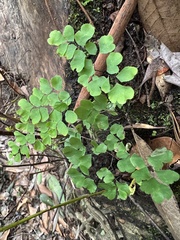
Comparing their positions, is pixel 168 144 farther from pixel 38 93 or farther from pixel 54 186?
pixel 54 186

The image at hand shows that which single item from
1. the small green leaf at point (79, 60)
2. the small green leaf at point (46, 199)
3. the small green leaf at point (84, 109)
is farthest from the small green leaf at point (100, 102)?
the small green leaf at point (46, 199)

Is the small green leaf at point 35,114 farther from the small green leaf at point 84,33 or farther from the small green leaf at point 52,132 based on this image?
the small green leaf at point 84,33

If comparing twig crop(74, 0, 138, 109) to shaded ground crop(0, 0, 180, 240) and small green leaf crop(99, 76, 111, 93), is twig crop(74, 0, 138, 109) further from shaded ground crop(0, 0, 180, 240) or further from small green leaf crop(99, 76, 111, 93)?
small green leaf crop(99, 76, 111, 93)

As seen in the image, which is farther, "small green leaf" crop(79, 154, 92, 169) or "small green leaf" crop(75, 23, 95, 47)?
"small green leaf" crop(79, 154, 92, 169)

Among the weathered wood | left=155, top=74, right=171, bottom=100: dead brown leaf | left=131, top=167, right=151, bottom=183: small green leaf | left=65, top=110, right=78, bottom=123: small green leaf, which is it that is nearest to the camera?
left=131, top=167, right=151, bottom=183: small green leaf

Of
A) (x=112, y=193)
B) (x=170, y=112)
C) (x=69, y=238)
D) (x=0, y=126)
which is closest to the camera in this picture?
(x=112, y=193)

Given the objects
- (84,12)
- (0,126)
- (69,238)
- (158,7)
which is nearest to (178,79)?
(158,7)

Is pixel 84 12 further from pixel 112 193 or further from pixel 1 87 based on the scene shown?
pixel 1 87

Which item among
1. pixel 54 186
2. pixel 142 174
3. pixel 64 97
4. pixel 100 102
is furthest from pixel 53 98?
pixel 54 186

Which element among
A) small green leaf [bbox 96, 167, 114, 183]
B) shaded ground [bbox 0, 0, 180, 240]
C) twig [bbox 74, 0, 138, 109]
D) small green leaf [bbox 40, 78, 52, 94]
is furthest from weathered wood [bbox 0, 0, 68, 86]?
small green leaf [bbox 96, 167, 114, 183]
